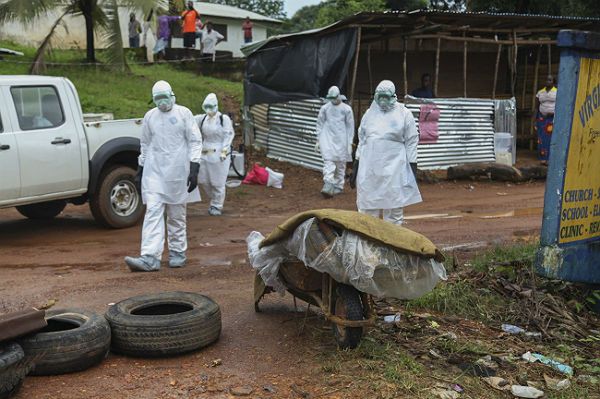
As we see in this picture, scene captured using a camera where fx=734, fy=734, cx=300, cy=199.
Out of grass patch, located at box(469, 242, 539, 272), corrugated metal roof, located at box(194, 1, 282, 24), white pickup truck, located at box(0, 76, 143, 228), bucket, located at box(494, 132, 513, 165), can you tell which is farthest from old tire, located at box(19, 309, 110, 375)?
corrugated metal roof, located at box(194, 1, 282, 24)

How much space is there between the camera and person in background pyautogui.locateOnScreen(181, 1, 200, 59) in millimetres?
25297

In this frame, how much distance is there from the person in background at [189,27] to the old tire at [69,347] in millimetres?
21751

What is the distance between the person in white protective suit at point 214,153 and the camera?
11266 millimetres

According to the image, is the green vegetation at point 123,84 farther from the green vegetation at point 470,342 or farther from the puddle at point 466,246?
the green vegetation at point 470,342

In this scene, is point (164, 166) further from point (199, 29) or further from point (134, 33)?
point (134, 33)

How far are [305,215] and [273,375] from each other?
1.05 m

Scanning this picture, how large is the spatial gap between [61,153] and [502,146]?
11.0m

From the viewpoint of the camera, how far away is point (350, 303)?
15.9 ft

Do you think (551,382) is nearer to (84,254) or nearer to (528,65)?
(84,254)

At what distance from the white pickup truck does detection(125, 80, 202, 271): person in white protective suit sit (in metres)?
Answer: 1.81

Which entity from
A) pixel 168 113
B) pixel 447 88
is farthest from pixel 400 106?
pixel 447 88

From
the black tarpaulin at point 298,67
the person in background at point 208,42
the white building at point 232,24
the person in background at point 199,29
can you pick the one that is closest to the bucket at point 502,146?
the black tarpaulin at point 298,67

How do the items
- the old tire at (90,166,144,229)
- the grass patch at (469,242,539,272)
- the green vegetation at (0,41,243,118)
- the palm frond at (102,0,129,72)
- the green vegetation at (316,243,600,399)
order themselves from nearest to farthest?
the green vegetation at (316,243,600,399)
the grass patch at (469,242,539,272)
the old tire at (90,166,144,229)
the green vegetation at (0,41,243,118)
the palm frond at (102,0,129,72)

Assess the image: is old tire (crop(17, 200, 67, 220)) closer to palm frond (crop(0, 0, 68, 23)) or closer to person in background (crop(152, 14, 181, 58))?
palm frond (crop(0, 0, 68, 23))
